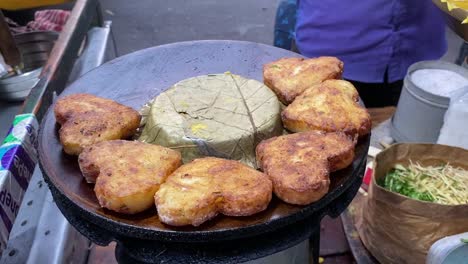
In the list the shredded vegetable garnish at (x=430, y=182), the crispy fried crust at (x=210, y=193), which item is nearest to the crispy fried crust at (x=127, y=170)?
the crispy fried crust at (x=210, y=193)

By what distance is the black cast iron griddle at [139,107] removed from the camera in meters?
1.17

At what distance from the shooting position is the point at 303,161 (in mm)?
1283

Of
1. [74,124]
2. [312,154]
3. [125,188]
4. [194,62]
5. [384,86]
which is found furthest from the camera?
[384,86]

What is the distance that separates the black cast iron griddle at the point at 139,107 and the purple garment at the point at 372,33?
111 centimetres

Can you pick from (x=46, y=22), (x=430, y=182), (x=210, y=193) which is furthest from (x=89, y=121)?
(x=46, y=22)

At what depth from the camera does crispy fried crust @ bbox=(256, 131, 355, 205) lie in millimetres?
1209

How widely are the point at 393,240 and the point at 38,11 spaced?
152 inches

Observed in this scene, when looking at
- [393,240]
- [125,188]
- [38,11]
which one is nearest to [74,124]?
[125,188]

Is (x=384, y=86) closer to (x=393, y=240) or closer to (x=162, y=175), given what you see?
(x=393, y=240)

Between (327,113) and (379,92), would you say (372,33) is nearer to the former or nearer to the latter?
(379,92)

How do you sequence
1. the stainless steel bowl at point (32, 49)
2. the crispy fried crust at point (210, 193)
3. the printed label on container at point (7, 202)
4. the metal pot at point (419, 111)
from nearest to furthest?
the crispy fried crust at point (210, 193) < the printed label on container at point (7, 202) < the metal pot at point (419, 111) < the stainless steel bowl at point (32, 49)

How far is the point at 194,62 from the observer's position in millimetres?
1947

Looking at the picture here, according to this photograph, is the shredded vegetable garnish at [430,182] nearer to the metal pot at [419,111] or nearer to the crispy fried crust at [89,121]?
the metal pot at [419,111]

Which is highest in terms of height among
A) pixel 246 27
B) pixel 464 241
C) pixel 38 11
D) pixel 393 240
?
pixel 38 11
